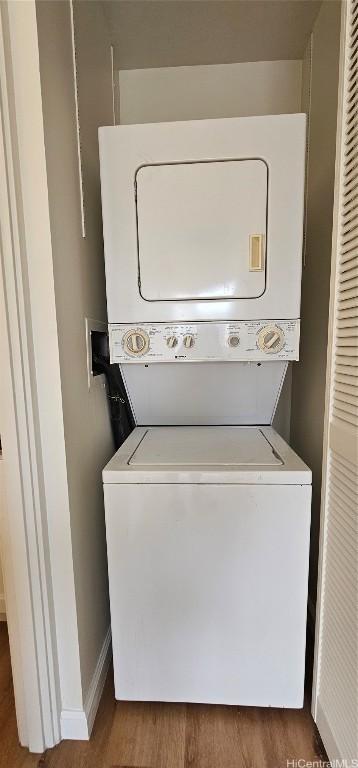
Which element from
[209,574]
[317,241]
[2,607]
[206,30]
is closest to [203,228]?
[317,241]

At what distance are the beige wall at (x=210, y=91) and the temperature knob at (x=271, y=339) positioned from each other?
1256mm

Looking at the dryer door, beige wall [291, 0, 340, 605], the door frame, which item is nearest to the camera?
the door frame

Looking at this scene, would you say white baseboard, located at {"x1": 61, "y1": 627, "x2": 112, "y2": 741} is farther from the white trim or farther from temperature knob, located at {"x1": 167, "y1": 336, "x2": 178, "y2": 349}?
temperature knob, located at {"x1": 167, "y1": 336, "x2": 178, "y2": 349}

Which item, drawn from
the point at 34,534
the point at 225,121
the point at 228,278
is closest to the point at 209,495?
the point at 34,534

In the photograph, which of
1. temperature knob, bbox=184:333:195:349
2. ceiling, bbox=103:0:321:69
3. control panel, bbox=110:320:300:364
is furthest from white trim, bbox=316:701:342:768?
ceiling, bbox=103:0:321:69

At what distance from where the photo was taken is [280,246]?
4.41 feet

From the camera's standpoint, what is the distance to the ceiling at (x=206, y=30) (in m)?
1.54

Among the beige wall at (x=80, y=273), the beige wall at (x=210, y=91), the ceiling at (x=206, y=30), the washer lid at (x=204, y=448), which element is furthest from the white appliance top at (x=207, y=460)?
the ceiling at (x=206, y=30)

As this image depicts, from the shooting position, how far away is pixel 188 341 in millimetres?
1417

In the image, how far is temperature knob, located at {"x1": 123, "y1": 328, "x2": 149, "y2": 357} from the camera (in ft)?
4.66

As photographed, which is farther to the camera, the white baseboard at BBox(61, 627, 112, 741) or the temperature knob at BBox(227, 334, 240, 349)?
the temperature knob at BBox(227, 334, 240, 349)

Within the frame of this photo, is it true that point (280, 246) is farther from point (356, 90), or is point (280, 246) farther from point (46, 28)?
point (46, 28)

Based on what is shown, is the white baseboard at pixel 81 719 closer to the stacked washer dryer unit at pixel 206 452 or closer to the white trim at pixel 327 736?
the stacked washer dryer unit at pixel 206 452

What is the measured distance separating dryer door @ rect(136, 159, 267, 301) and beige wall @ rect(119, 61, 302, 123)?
2.78 ft
